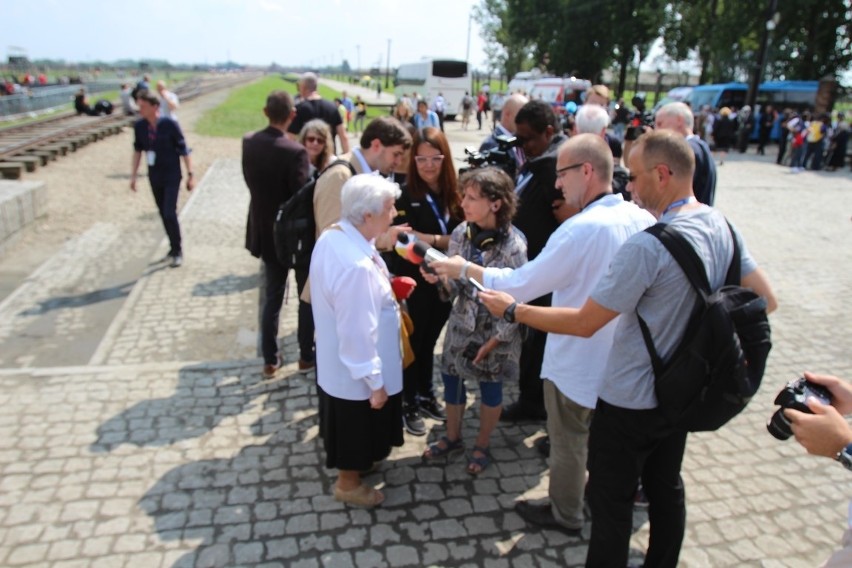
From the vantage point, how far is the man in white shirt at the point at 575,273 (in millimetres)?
2758

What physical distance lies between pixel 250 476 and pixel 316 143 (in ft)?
9.80

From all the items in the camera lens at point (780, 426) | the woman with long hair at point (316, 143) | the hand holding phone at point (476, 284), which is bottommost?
the camera lens at point (780, 426)

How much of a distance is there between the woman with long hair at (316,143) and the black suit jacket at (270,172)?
36cm

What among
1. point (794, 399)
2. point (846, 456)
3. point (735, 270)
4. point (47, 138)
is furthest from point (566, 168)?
point (47, 138)

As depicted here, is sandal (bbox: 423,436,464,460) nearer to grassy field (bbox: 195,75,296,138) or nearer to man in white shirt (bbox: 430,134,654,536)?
man in white shirt (bbox: 430,134,654,536)

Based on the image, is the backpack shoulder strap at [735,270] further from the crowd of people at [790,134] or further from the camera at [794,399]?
the crowd of people at [790,134]

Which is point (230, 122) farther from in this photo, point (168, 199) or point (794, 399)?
point (794, 399)

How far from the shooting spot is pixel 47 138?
17938mm

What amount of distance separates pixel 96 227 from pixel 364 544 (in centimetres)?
890

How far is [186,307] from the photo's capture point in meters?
6.69

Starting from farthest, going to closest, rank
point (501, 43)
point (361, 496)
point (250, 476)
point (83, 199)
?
point (501, 43)
point (83, 199)
point (250, 476)
point (361, 496)

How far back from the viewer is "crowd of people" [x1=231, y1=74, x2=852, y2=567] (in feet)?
7.84

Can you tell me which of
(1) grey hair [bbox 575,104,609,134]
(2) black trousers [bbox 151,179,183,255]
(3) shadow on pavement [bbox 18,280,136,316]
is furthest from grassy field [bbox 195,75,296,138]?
(1) grey hair [bbox 575,104,609,134]

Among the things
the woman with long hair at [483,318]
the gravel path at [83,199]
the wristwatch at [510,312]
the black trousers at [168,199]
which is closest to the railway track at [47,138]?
the gravel path at [83,199]
